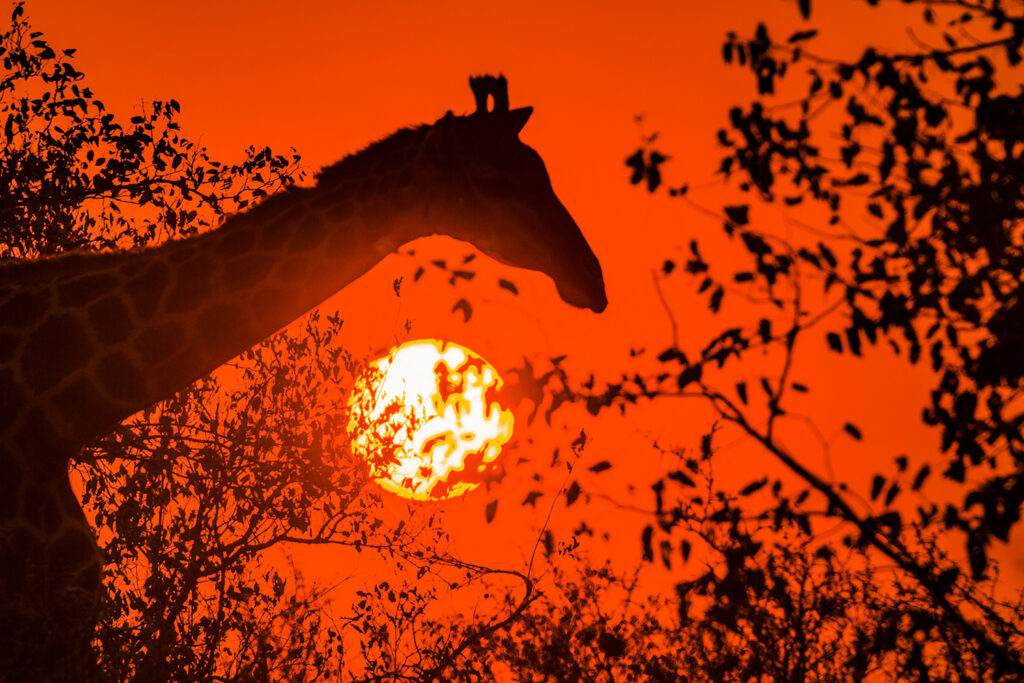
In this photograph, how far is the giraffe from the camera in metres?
5.96

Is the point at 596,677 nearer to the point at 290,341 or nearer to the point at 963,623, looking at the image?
the point at 290,341

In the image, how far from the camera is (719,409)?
172 inches

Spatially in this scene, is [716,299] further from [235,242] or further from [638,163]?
[235,242]

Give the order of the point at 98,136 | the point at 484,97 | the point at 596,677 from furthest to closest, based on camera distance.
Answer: the point at 98,136 < the point at 596,677 < the point at 484,97

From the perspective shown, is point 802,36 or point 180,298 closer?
point 802,36

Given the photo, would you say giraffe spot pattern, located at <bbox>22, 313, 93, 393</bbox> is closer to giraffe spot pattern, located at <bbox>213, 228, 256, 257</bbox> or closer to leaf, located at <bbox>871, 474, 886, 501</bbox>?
giraffe spot pattern, located at <bbox>213, 228, 256, 257</bbox>

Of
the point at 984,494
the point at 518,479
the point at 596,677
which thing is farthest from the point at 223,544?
the point at 984,494

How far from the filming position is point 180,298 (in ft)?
23.6

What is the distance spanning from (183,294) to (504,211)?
8.81 ft

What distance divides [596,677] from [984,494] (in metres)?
7.55

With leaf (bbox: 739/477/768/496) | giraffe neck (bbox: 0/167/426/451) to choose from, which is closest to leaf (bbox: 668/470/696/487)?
leaf (bbox: 739/477/768/496)

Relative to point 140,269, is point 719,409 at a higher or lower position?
lower

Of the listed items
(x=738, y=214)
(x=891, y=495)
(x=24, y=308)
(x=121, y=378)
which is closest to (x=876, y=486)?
(x=891, y=495)

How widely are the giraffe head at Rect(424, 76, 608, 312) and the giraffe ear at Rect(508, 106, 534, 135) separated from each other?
1.23ft
